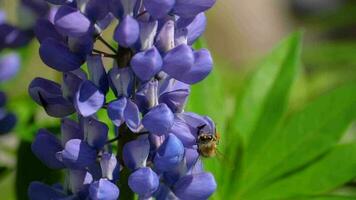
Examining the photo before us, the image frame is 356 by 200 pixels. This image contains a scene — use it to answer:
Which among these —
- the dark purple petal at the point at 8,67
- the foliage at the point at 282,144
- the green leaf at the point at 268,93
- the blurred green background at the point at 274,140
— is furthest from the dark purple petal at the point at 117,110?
the dark purple petal at the point at 8,67

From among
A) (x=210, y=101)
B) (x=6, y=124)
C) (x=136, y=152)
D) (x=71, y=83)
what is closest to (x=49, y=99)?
(x=71, y=83)

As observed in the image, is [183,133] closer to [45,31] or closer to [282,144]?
[45,31]

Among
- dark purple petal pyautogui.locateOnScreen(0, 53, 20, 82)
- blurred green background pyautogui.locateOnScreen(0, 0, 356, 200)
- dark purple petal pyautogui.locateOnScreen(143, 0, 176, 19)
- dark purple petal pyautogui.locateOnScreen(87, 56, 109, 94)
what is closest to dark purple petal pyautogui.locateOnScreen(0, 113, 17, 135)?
blurred green background pyautogui.locateOnScreen(0, 0, 356, 200)

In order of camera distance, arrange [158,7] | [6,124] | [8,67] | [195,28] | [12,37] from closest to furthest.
A: [158,7] < [195,28] < [6,124] < [12,37] < [8,67]

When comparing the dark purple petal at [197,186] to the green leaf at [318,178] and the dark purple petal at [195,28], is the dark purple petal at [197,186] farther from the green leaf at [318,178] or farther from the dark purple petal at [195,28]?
the green leaf at [318,178]

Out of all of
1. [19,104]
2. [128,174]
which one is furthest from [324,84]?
[128,174]

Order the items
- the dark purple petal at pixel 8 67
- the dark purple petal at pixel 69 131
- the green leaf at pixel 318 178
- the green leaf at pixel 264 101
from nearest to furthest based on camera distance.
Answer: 1. the dark purple petal at pixel 69 131
2. the green leaf at pixel 318 178
3. the green leaf at pixel 264 101
4. the dark purple petal at pixel 8 67

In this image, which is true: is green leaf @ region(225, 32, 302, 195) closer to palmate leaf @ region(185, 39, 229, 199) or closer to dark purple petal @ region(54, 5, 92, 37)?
palmate leaf @ region(185, 39, 229, 199)

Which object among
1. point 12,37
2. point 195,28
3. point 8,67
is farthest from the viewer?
point 8,67
